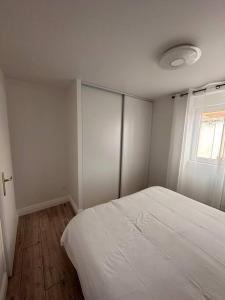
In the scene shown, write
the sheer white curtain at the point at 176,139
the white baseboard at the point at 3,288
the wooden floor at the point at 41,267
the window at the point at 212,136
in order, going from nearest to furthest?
the white baseboard at the point at 3,288 → the wooden floor at the point at 41,267 → the window at the point at 212,136 → the sheer white curtain at the point at 176,139

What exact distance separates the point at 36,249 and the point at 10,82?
2.37m

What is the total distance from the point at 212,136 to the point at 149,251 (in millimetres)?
1999

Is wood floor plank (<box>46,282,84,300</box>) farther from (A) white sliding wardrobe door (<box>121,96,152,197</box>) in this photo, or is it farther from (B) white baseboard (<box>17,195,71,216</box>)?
(A) white sliding wardrobe door (<box>121,96,152,197</box>)

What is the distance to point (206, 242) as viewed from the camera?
3.58 feet

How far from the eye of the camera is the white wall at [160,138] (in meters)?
2.87

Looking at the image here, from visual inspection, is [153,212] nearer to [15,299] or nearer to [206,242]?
[206,242]

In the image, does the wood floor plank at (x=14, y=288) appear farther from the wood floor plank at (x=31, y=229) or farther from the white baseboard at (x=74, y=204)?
the white baseboard at (x=74, y=204)

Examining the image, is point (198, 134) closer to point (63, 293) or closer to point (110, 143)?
point (110, 143)

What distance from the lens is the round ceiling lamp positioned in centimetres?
120

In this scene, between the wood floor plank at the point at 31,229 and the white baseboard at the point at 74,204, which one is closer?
the wood floor plank at the point at 31,229

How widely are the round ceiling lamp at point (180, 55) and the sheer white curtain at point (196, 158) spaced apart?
110 centimetres

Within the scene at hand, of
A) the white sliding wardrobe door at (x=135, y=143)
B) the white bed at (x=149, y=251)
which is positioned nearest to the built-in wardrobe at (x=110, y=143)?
the white sliding wardrobe door at (x=135, y=143)

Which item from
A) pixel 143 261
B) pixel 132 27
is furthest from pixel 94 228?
pixel 132 27

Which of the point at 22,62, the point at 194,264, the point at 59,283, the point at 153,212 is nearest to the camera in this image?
the point at 194,264
